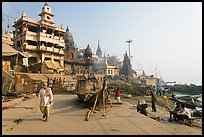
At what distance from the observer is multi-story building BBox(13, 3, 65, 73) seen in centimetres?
4494

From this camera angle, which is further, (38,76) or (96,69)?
(96,69)

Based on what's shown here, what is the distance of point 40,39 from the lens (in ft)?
153

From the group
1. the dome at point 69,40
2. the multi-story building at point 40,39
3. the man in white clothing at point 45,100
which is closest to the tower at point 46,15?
the multi-story building at point 40,39

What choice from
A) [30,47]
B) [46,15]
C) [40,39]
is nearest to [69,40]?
[46,15]

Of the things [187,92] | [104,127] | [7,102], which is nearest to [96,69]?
[187,92]

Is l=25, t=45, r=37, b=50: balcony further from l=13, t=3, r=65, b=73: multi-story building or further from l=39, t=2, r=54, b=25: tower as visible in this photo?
l=39, t=2, r=54, b=25: tower

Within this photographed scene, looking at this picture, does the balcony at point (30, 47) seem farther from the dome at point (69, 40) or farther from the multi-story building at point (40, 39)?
the dome at point (69, 40)

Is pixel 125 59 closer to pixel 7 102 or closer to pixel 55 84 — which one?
pixel 55 84

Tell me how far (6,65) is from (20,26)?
30.5 meters

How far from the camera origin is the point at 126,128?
7281 millimetres

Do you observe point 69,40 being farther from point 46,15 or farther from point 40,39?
point 40,39

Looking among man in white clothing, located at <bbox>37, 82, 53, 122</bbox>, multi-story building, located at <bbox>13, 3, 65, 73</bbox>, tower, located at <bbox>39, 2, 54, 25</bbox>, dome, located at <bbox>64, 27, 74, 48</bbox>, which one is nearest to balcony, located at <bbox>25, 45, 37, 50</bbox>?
multi-story building, located at <bbox>13, 3, 65, 73</bbox>

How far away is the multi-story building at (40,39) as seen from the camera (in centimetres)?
4494

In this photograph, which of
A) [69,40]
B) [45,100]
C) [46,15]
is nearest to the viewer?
[45,100]
